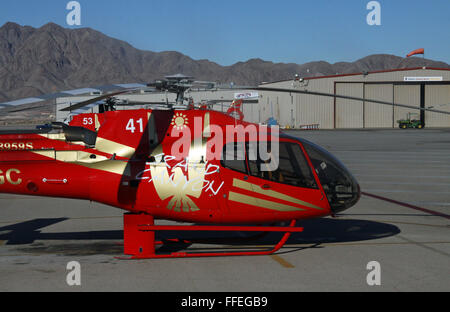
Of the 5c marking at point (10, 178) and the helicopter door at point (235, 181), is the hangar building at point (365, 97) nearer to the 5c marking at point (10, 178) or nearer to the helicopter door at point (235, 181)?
the helicopter door at point (235, 181)

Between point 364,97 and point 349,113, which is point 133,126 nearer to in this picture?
point 364,97

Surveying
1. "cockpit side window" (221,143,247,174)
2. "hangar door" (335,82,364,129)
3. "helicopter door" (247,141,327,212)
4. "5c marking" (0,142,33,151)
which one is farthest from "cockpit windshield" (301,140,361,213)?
"hangar door" (335,82,364,129)

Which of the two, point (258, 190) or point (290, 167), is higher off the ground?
point (290, 167)

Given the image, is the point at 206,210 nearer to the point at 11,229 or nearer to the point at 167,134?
the point at 167,134

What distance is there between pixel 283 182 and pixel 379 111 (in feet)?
229

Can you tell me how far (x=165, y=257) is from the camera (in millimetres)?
8336

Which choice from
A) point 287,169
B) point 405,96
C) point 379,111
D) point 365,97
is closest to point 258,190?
point 287,169

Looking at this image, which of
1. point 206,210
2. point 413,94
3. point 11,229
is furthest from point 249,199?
point 413,94

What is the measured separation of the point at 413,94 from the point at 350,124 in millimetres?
11273

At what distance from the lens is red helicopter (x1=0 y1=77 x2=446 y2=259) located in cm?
854

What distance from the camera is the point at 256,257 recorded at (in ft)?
27.5

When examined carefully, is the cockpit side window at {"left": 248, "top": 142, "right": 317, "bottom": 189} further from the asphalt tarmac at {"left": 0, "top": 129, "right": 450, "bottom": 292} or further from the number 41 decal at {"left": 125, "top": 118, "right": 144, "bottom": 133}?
the number 41 decal at {"left": 125, "top": 118, "right": 144, "bottom": 133}

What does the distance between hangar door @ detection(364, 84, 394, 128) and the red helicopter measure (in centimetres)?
6875
